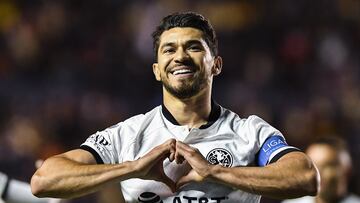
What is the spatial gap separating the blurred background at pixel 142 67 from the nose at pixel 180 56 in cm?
460

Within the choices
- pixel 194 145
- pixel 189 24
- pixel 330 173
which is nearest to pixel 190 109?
pixel 194 145

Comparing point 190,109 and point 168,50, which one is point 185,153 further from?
point 168,50

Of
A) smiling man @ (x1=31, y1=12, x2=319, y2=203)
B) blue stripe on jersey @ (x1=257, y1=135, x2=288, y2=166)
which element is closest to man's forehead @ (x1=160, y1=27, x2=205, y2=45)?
smiling man @ (x1=31, y1=12, x2=319, y2=203)

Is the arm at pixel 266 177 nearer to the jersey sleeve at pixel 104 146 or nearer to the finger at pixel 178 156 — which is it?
the finger at pixel 178 156

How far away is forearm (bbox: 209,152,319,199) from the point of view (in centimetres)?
429

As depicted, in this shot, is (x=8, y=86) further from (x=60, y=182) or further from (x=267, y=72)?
(x=60, y=182)

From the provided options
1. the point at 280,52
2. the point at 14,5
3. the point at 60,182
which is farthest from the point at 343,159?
the point at 14,5

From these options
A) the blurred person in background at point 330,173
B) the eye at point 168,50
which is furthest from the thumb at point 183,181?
the blurred person in background at point 330,173

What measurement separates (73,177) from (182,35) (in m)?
0.90

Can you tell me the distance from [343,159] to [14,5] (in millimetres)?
6984

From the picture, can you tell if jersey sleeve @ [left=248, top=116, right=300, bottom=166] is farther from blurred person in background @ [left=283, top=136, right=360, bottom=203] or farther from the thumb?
blurred person in background @ [left=283, top=136, right=360, bottom=203]

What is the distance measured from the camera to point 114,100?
10.5 metres

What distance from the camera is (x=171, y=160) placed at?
4.37 m

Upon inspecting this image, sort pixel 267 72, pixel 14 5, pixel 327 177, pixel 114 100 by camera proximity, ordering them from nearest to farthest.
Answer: pixel 327 177, pixel 114 100, pixel 267 72, pixel 14 5
